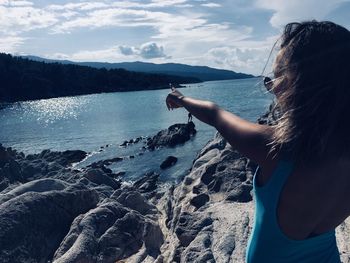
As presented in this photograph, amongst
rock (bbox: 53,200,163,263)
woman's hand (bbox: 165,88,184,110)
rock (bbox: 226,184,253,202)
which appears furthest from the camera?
rock (bbox: 226,184,253,202)

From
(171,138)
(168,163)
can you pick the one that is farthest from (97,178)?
(171,138)

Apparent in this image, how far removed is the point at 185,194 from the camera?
14.7m

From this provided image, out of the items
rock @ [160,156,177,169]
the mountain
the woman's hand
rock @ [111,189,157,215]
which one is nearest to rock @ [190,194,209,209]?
rock @ [111,189,157,215]

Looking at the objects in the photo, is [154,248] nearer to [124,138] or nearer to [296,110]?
[296,110]

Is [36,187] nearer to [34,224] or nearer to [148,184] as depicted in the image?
[34,224]

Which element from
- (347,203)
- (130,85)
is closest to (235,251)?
(347,203)

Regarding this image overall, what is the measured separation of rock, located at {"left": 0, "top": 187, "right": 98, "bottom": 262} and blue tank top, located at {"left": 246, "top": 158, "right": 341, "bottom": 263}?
29.9 ft

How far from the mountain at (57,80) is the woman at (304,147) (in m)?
148

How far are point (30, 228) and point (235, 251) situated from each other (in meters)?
5.46

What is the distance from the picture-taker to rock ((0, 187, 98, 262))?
33.9 feet

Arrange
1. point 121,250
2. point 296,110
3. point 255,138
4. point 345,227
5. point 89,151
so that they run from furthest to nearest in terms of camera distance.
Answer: point 89,151
point 121,250
point 345,227
point 255,138
point 296,110

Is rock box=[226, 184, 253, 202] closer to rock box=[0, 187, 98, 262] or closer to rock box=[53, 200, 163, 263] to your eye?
rock box=[53, 200, 163, 263]

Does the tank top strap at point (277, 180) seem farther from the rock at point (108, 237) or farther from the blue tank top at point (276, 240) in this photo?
the rock at point (108, 237)

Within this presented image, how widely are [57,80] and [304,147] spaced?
6486 inches
